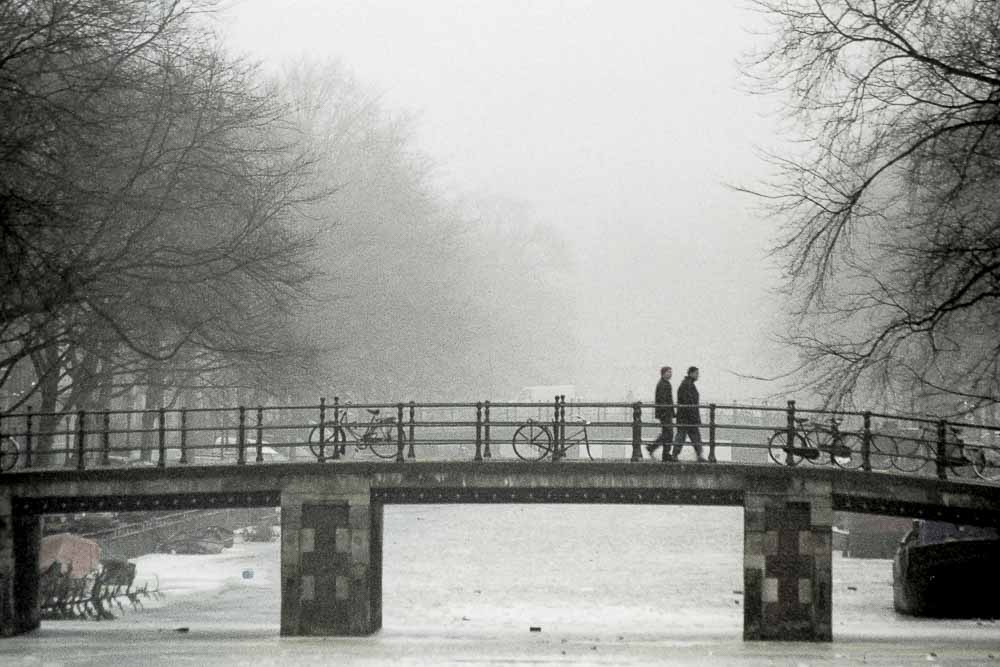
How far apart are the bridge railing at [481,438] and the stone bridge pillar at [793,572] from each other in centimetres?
86

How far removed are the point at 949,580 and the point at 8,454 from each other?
17.1m

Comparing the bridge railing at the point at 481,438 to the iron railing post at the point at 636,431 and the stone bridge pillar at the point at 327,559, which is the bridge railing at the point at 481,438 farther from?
the stone bridge pillar at the point at 327,559

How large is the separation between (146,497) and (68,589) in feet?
13.9

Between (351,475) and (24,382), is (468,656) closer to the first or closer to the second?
(351,475)

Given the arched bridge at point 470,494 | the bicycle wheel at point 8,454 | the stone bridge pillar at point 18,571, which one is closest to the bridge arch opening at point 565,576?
the arched bridge at point 470,494

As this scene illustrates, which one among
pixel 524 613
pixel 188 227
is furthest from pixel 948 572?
pixel 188 227

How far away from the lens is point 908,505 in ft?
83.3

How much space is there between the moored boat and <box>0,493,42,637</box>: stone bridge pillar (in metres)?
15.6

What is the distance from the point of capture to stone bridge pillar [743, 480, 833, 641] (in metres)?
25.2

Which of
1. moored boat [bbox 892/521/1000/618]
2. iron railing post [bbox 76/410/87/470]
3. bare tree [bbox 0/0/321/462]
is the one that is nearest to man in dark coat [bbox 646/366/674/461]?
moored boat [bbox 892/521/1000/618]

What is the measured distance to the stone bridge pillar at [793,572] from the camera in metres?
25.2

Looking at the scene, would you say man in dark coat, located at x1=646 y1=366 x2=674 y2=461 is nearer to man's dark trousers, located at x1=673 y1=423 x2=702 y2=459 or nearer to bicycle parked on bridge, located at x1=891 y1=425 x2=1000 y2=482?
man's dark trousers, located at x1=673 y1=423 x2=702 y2=459

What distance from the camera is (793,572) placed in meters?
25.3

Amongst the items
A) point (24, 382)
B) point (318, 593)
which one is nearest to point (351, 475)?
point (318, 593)
